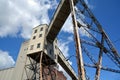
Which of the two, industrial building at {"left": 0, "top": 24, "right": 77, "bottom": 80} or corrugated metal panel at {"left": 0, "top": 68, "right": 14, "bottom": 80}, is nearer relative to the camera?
industrial building at {"left": 0, "top": 24, "right": 77, "bottom": 80}

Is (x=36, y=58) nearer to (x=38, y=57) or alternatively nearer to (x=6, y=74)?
(x=38, y=57)

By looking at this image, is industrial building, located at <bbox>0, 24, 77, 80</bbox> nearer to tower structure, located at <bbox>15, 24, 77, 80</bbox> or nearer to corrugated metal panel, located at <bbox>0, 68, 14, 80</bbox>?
tower structure, located at <bbox>15, 24, 77, 80</bbox>

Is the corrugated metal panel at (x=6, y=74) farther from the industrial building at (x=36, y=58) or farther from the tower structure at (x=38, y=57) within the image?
the tower structure at (x=38, y=57)

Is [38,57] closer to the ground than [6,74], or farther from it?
closer to the ground

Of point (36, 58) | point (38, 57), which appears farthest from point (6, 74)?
point (38, 57)

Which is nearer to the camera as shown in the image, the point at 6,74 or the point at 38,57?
the point at 38,57

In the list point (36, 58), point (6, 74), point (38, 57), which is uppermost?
point (6, 74)

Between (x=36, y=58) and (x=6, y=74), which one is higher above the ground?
(x=6, y=74)

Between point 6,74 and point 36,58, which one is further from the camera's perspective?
point 6,74

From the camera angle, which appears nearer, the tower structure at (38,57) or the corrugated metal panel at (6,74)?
the tower structure at (38,57)

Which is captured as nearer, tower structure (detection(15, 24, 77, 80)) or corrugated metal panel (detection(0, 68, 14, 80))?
tower structure (detection(15, 24, 77, 80))

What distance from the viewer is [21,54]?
28578 millimetres

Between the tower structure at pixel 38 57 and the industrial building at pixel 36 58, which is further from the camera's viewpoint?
the industrial building at pixel 36 58

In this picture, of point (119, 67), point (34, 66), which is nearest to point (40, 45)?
point (34, 66)
